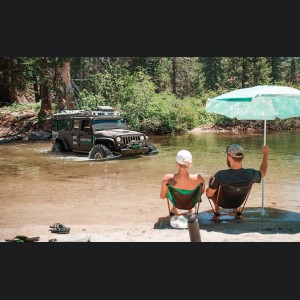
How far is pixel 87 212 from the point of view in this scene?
7395mm

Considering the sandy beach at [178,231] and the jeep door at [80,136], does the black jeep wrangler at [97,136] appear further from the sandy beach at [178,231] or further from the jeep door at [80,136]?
the sandy beach at [178,231]

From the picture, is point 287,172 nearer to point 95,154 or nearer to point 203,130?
point 95,154

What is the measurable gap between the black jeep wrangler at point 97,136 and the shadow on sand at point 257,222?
719 cm

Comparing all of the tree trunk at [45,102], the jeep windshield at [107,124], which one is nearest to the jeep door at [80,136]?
the jeep windshield at [107,124]

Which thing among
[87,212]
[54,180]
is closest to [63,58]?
[54,180]

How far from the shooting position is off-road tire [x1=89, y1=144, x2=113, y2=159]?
45.4ft

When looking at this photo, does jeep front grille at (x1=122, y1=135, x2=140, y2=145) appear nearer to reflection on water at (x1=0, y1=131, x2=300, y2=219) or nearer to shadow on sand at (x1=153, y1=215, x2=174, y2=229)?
reflection on water at (x1=0, y1=131, x2=300, y2=219)

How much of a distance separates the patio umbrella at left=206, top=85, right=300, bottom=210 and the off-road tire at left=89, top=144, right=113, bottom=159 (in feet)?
23.0

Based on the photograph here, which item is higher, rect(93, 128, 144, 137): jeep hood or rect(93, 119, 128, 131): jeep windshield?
rect(93, 119, 128, 131): jeep windshield

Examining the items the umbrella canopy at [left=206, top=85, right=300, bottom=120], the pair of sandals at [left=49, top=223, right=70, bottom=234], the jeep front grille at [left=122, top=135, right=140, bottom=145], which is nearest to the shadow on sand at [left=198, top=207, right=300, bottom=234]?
the umbrella canopy at [left=206, top=85, right=300, bottom=120]

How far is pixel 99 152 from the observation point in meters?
14.0

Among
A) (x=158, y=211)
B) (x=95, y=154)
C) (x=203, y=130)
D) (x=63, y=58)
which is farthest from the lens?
(x=203, y=130)

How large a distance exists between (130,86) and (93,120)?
14724 mm

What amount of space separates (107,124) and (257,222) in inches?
369
